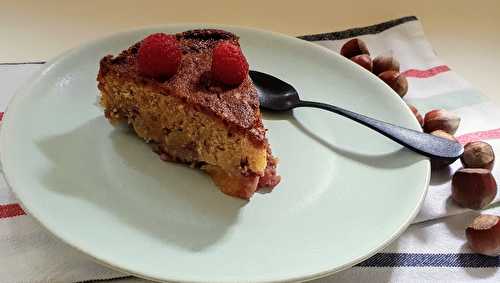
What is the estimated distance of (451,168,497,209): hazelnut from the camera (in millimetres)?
1828

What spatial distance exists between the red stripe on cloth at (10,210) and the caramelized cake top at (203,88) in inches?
18.3

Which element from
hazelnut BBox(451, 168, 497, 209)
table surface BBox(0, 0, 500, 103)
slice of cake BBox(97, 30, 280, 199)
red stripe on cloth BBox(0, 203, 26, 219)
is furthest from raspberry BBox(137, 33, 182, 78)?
hazelnut BBox(451, 168, 497, 209)

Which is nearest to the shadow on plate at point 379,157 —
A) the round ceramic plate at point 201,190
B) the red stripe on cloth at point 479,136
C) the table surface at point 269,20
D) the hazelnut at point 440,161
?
the round ceramic plate at point 201,190

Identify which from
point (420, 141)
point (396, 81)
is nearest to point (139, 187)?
point (420, 141)

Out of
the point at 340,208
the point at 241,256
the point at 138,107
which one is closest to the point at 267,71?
the point at 138,107

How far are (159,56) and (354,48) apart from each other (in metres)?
0.92

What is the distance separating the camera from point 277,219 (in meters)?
1.67

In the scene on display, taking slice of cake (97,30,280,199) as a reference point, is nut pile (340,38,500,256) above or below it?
below

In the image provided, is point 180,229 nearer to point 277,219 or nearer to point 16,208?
point 277,219

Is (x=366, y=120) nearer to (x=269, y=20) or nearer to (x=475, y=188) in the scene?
(x=475, y=188)

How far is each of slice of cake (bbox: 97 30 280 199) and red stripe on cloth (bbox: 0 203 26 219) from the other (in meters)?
0.38

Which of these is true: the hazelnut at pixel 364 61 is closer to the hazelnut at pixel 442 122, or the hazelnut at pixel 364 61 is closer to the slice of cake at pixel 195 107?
the hazelnut at pixel 442 122

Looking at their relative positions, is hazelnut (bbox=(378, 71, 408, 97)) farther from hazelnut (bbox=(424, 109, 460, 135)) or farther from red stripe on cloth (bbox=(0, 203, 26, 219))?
red stripe on cloth (bbox=(0, 203, 26, 219))

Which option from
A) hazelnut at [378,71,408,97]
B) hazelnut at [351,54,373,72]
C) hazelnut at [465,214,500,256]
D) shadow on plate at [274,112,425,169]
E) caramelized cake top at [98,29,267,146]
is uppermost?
caramelized cake top at [98,29,267,146]
